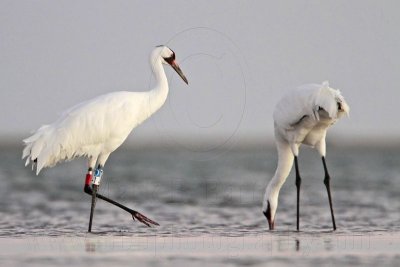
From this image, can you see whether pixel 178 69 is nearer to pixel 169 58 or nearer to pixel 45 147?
pixel 169 58

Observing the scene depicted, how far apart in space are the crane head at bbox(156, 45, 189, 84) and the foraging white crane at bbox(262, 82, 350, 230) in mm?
1560

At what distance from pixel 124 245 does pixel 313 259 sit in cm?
262

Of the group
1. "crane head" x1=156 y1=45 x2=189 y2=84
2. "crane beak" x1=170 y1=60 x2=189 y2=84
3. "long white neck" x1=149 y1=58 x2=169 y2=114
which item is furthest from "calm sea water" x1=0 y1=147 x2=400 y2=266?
"crane head" x1=156 y1=45 x2=189 y2=84

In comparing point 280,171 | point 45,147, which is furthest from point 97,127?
point 280,171

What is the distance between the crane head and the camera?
16.1 m

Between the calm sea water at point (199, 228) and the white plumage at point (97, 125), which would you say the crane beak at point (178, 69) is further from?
the calm sea water at point (199, 228)

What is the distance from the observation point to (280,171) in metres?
16.4

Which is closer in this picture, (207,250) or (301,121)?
(207,250)

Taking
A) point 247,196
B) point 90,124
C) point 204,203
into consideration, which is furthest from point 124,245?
point 247,196

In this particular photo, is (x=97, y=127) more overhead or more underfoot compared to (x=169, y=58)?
more underfoot

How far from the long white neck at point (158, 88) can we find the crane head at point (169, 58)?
0.46 ft

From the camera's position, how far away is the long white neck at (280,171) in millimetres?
16094

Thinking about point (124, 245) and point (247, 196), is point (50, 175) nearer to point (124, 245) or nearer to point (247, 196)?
point (247, 196)

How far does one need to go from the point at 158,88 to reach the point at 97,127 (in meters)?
1.13
